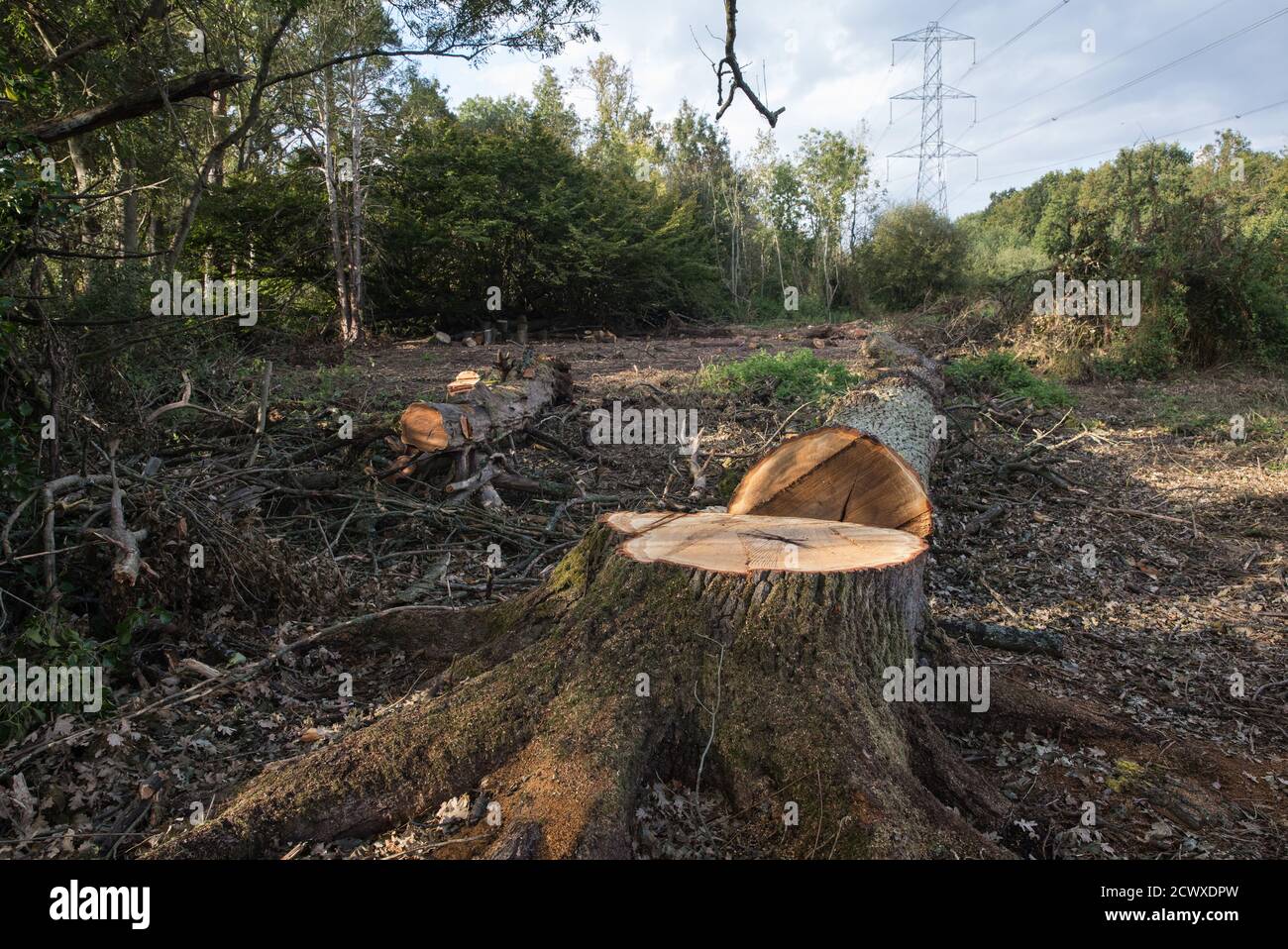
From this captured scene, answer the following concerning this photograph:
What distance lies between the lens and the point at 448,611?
352 centimetres

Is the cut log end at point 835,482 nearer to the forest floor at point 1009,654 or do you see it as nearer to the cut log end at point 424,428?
the forest floor at point 1009,654

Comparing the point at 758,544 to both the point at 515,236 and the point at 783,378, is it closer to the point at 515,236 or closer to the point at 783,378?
the point at 783,378

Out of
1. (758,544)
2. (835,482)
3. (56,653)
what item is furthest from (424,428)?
(758,544)

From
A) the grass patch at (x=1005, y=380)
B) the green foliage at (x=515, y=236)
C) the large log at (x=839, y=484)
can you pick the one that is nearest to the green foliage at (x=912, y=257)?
the green foliage at (x=515, y=236)

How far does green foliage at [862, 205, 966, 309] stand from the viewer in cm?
2306

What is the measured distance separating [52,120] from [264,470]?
7.10 feet

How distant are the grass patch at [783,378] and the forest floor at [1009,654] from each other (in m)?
0.25

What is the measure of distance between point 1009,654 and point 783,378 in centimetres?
539

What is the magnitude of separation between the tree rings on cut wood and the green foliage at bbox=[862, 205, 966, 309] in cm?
2157

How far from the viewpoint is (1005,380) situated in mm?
9383

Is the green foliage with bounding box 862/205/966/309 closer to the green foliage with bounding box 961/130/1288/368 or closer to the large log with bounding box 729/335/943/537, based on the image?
the green foliage with bounding box 961/130/1288/368

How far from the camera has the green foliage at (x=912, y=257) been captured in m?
23.1
